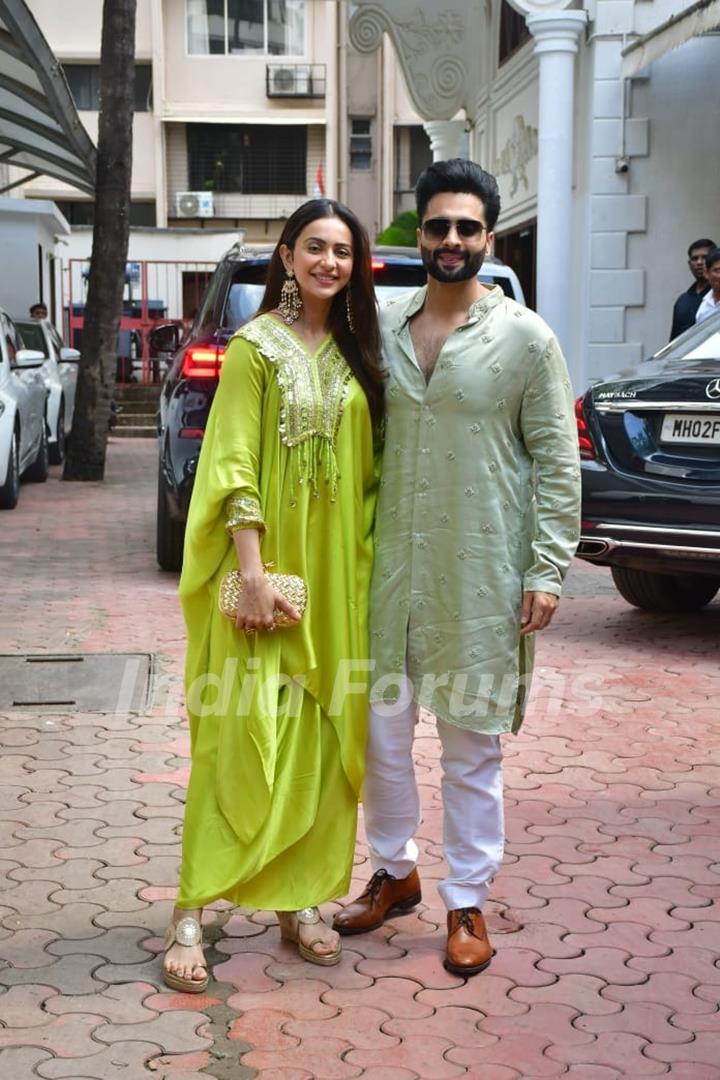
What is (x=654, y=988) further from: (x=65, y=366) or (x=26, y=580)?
(x=65, y=366)

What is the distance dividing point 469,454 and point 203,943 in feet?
4.53

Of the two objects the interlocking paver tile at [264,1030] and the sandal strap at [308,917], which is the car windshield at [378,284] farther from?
the interlocking paver tile at [264,1030]

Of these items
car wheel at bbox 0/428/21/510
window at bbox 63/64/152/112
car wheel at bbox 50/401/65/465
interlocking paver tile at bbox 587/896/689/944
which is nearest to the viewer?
interlocking paver tile at bbox 587/896/689/944

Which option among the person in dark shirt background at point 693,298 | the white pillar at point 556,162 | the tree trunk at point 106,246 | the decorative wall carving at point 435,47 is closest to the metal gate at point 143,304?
the decorative wall carving at point 435,47

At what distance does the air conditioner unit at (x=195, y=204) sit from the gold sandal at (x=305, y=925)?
35995 mm

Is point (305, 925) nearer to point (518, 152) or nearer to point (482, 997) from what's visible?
point (482, 997)

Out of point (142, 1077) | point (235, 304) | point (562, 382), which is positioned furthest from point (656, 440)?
point (142, 1077)

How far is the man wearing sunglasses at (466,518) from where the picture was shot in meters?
3.94

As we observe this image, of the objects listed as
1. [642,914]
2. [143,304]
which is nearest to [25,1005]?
[642,914]

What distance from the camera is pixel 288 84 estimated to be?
128ft

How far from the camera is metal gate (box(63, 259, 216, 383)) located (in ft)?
90.8

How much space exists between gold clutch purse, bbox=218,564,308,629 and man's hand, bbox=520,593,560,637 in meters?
0.52

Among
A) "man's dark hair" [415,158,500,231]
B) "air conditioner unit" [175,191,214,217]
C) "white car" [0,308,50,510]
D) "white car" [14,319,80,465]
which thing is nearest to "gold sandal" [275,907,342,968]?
"man's dark hair" [415,158,500,231]

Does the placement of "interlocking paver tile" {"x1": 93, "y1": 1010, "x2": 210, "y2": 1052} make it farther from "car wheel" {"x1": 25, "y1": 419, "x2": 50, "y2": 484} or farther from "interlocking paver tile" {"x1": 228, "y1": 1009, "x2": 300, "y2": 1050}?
"car wheel" {"x1": 25, "y1": 419, "x2": 50, "y2": 484}
